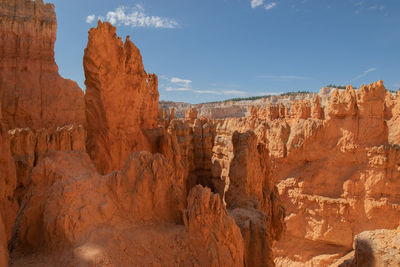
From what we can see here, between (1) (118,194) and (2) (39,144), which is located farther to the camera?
(2) (39,144)

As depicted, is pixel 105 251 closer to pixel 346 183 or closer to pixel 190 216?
pixel 190 216

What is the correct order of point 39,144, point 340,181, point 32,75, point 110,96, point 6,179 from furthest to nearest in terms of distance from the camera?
point 340,181 → point 32,75 → point 110,96 → point 39,144 → point 6,179

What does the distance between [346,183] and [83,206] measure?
52.0 ft

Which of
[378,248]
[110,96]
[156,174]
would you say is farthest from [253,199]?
[110,96]

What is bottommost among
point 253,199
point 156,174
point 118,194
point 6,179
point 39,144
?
point 253,199

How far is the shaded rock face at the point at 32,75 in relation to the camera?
526 inches

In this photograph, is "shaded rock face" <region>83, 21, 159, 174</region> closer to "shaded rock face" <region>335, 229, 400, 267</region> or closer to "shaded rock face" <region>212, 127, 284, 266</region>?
"shaded rock face" <region>212, 127, 284, 266</region>

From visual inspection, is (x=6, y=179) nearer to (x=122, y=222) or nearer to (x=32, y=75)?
(x=122, y=222)

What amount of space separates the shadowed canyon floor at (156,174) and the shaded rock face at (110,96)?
33mm

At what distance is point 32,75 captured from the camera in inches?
567

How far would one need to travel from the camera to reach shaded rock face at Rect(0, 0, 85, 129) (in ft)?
43.8

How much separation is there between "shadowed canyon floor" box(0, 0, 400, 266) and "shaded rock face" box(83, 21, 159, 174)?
0.03 m

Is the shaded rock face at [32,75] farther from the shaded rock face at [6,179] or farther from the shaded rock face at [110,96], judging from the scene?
the shaded rock face at [6,179]

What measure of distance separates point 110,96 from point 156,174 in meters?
4.05
